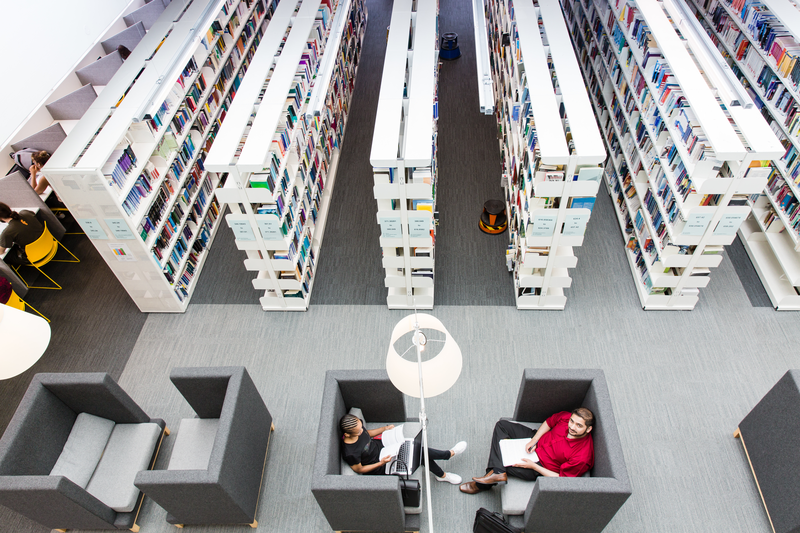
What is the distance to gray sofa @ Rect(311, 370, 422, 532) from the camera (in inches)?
123

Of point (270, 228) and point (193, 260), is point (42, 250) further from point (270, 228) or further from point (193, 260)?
point (270, 228)

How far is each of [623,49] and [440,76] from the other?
3.54 meters

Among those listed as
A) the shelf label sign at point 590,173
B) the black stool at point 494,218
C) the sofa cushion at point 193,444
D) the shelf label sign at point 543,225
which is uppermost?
the shelf label sign at point 590,173

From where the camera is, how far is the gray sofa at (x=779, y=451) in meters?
3.41

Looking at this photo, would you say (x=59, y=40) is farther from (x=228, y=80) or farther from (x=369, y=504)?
(x=369, y=504)

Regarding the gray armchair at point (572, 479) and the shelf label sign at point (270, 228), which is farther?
the shelf label sign at point (270, 228)

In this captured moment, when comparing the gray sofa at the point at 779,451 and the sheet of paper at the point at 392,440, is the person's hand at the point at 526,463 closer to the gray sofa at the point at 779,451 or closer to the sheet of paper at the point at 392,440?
the sheet of paper at the point at 392,440

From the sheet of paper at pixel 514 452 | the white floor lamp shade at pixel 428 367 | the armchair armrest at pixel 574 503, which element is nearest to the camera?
the white floor lamp shade at pixel 428 367

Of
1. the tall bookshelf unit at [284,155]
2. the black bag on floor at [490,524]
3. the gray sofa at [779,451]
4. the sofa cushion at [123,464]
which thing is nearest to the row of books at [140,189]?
the tall bookshelf unit at [284,155]

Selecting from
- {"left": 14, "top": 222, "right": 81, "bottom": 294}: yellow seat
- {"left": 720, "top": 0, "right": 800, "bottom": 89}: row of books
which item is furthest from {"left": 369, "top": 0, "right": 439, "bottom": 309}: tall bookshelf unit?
{"left": 14, "top": 222, "right": 81, "bottom": 294}: yellow seat

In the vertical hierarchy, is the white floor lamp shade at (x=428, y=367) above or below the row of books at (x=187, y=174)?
above

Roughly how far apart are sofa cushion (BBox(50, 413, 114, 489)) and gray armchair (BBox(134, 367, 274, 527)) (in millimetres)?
563

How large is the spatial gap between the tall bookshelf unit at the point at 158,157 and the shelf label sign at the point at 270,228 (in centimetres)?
115

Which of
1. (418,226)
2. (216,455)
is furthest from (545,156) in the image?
(216,455)
